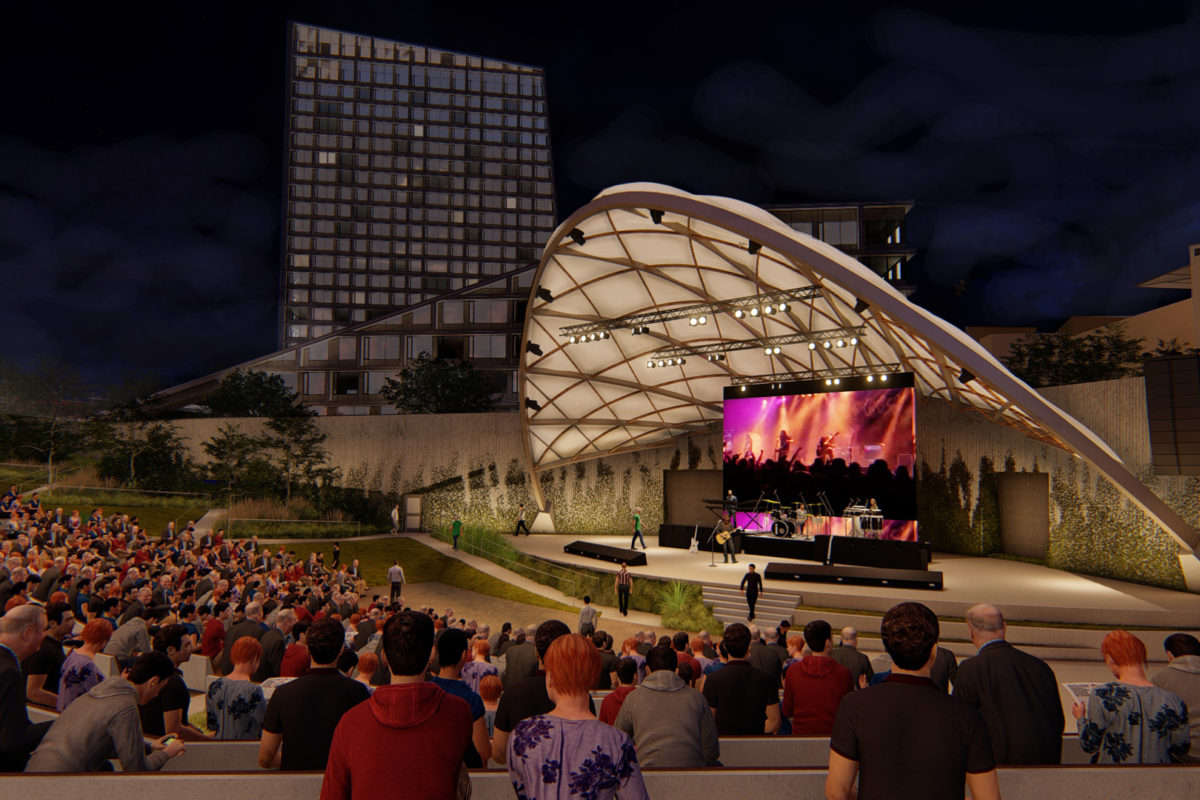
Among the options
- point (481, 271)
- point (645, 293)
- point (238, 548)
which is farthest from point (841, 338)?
point (481, 271)

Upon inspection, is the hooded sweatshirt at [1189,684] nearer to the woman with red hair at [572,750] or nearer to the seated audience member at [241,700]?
the woman with red hair at [572,750]

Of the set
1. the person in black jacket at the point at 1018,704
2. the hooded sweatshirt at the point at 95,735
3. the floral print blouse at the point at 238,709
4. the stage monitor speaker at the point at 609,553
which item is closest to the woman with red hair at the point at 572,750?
the hooded sweatshirt at the point at 95,735

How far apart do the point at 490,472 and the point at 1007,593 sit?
76.0 feet

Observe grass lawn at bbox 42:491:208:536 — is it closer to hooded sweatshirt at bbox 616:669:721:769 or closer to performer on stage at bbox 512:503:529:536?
performer on stage at bbox 512:503:529:536

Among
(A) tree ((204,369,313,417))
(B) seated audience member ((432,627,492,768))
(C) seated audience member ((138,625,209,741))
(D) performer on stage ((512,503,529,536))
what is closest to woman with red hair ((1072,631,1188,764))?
(B) seated audience member ((432,627,492,768))

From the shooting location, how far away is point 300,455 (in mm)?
35844

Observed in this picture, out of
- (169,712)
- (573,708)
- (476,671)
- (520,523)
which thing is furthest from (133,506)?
(573,708)

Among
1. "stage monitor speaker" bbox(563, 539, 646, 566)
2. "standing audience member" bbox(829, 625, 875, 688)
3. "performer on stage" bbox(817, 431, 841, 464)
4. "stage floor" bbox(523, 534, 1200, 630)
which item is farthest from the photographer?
"performer on stage" bbox(817, 431, 841, 464)

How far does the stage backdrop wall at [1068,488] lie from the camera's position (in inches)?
760

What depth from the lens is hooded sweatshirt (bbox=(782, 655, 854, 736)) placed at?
4773 millimetres

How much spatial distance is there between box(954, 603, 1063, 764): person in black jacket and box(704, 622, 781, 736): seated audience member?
1387mm

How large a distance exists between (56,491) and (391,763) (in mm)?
37136

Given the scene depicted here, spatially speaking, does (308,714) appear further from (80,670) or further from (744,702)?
(80,670)

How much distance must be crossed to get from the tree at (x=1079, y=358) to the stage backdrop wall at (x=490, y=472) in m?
17.1
